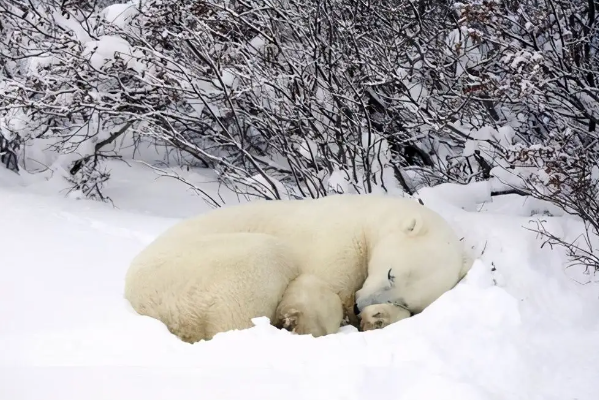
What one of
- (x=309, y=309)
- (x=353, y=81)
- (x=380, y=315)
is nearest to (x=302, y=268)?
(x=309, y=309)

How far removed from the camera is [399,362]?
2281 mm

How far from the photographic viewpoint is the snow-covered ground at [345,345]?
1.94 m

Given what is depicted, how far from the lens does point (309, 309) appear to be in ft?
10.1

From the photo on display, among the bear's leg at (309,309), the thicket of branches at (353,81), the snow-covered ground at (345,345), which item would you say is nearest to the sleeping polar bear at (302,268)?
the bear's leg at (309,309)

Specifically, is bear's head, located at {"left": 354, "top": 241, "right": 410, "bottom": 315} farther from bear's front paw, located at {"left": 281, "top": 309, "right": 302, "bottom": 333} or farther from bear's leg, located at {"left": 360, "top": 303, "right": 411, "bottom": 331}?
bear's front paw, located at {"left": 281, "top": 309, "right": 302, "bottom": 333}

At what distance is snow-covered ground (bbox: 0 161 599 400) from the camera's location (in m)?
1.94

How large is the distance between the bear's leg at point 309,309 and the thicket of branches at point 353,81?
1.90m

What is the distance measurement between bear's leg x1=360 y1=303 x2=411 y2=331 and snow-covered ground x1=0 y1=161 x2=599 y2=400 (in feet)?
1.03

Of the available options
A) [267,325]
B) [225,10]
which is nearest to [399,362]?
[267,325]

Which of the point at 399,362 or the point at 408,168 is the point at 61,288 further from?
the point at 408,168

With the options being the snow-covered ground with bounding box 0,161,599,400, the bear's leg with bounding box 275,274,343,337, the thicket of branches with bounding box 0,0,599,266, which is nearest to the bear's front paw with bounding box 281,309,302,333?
the bear's leg with bounding box 275,274,343,337

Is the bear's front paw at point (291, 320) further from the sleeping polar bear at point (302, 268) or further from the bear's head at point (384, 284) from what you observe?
the bear's head at point (384, 284)

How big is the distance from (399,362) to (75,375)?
1.11 meters

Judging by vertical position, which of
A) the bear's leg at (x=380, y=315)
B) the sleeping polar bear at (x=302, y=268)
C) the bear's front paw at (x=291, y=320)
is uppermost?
the sleeping polar bear at (x=302, y=268)
